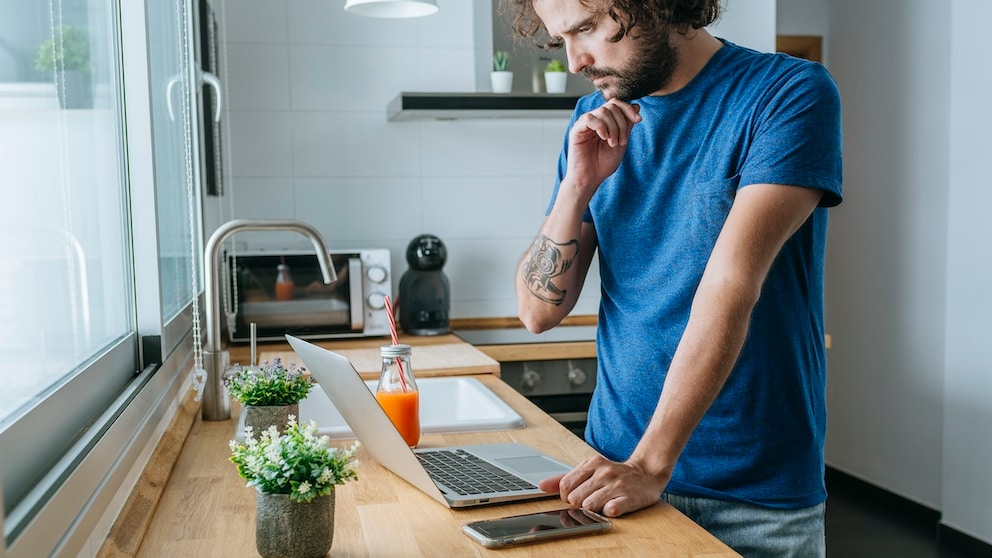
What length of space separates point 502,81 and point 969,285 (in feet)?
6.03

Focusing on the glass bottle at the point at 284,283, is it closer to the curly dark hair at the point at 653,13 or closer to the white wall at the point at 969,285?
the curly dark hair at the point at 653,13

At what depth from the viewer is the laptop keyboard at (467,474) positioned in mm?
1175

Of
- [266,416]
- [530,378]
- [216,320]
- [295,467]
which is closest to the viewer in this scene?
[295,467]

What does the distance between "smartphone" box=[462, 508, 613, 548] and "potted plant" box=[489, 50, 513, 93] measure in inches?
84.4

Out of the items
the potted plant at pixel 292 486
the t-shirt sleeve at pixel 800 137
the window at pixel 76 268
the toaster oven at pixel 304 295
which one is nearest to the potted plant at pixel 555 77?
the toaster oven at pixel 304 295

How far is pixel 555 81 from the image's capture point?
120 inches

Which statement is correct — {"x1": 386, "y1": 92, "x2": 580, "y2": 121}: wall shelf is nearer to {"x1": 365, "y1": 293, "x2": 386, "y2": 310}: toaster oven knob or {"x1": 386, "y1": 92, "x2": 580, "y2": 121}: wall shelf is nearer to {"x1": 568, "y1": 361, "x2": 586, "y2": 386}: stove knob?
{"x1": 365, "y1": 293, "x2": 386, "y2": 310}: toaster oven knob

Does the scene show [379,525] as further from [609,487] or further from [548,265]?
[548,265]

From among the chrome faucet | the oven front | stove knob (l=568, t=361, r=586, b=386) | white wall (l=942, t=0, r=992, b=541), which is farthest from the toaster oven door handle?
white wall (l=942, t=0, r=992, b=541)

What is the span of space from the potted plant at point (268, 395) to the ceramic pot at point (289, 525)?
1.52 ft

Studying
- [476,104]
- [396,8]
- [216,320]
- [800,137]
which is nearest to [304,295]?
[476,104]

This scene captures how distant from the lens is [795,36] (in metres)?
4.37

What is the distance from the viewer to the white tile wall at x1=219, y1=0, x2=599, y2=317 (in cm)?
317

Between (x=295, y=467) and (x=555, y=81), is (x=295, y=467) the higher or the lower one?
the lower one
